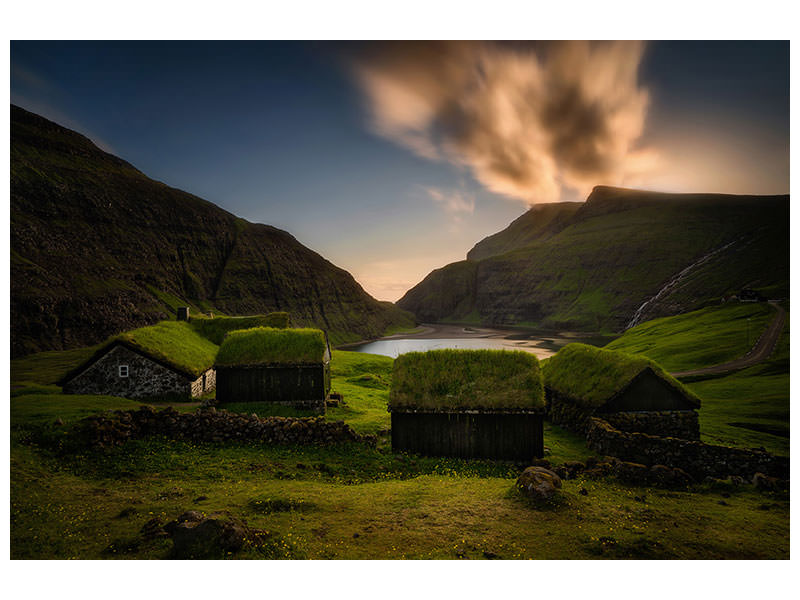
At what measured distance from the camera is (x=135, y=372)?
25.4 meters

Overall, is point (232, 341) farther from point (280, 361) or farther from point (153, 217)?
point (153, 217)

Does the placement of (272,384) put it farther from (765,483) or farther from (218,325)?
(765,483)

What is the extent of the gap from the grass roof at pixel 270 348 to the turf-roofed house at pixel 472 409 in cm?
1023

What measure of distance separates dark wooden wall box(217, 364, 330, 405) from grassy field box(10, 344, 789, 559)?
10.1 meters

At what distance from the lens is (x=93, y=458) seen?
11992 millimetres

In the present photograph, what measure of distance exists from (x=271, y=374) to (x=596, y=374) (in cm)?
2027

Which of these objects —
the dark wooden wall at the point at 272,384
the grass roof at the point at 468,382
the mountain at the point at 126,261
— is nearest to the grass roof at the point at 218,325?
the dark wooden wall at the point at 272,384

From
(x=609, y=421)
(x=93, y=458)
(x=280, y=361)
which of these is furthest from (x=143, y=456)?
(x=609, y=421)

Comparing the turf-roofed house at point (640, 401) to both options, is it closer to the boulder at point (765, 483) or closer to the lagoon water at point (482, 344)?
the boulder at point (765, 483)

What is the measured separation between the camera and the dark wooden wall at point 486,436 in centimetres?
1531

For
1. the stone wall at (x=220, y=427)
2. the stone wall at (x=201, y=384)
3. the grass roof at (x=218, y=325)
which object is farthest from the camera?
the grass roof at (x=218, y=325)

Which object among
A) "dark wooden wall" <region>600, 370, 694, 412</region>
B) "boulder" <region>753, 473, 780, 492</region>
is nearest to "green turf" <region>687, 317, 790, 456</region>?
"dark wooden wall" <region>600, 370, 694, 412</region>

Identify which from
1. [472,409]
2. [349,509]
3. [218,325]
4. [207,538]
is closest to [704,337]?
[472,409]

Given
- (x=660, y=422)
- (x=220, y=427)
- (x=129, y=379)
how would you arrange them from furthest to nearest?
1. (x=129, y=379)
2. (x=660, y=422)
3. (x=220, y=427)
